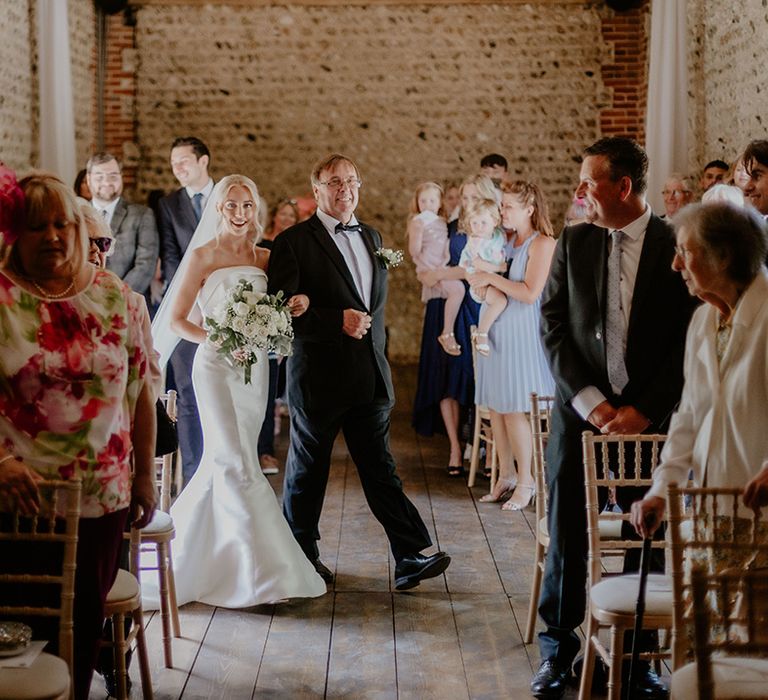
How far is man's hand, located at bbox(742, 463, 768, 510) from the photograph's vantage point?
7.74 feet

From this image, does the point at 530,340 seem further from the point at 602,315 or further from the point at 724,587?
the point at 724,587

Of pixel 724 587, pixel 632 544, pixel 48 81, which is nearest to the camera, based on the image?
pixel 724 587

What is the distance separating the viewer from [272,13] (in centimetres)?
1102

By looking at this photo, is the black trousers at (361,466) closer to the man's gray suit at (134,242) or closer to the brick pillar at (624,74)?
the man's gray suit at (134,242)

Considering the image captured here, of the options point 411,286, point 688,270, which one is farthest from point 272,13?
point 688,270

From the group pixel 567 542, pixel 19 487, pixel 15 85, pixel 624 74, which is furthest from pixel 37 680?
pixel 624 74

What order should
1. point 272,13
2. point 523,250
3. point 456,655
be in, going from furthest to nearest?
point 272,13, point 523,250, point 456,655

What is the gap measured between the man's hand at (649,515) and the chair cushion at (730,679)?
0.37 m

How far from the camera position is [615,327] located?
344cm

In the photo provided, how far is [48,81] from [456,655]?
248 inches

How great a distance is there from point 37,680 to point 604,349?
1.94 m

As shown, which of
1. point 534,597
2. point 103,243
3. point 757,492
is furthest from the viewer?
point 534,597

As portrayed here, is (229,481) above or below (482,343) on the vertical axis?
below

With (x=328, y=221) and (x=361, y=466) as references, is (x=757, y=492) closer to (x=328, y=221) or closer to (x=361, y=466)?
(x=361, y=466)
